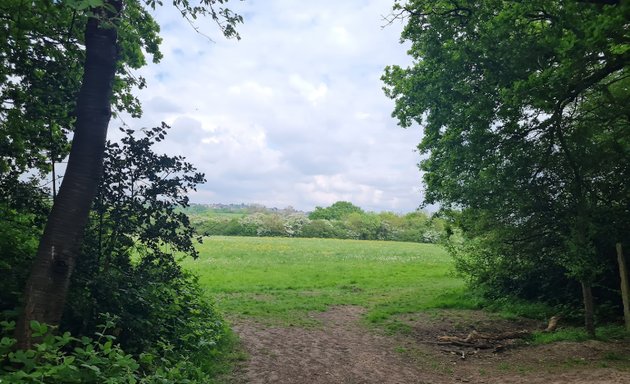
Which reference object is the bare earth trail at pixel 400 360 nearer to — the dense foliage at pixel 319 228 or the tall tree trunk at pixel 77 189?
the tall tree trunk at pixel 77 189

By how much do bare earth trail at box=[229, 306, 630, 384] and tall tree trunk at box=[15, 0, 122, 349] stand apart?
12.9 ft

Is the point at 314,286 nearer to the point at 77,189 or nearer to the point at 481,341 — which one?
the point at 481,341

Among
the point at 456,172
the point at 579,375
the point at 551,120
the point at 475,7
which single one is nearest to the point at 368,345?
the point at 579,375

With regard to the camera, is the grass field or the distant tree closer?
the grass field

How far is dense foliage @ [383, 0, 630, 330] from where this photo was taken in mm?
8625

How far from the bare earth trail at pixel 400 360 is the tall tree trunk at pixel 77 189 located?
393cm

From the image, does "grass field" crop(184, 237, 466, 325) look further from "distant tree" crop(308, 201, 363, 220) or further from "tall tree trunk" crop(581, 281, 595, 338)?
"distant tree" crop(308, 201, 363, 220)

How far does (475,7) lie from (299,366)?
933 cm

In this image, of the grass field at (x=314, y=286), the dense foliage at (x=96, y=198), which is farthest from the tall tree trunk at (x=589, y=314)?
the dense foliage at (x=96, y=198)

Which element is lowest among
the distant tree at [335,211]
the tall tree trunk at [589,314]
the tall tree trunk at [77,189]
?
the tall tree trunk at [589,314]

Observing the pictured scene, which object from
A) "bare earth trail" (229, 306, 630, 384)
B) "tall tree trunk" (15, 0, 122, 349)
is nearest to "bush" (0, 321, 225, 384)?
"tall tree trunk" (15, 0, 122, 349)

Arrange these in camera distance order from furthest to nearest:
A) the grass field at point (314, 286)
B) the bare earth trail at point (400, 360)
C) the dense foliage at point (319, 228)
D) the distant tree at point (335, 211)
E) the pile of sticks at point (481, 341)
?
the distant tree at point (335, 211), the dense foliage at point (319, 228), the grass field at point (314, 286), the pile of sticks at point (481, 341), the bare earth trail at point (400, 360)

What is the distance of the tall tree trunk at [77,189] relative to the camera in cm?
471

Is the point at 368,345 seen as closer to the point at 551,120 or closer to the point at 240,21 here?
the point at 551,120
